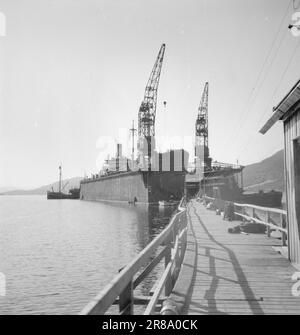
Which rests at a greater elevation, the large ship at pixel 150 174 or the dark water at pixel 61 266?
the large ship at pixel 150 174

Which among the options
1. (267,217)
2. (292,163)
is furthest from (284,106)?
(267,217)

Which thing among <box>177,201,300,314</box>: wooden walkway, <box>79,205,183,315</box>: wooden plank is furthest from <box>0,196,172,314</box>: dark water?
<box>79,205,183,315</box>: wooden plank

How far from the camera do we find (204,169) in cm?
8344

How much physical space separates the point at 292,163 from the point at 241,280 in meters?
3.28

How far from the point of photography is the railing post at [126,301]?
12.5ft

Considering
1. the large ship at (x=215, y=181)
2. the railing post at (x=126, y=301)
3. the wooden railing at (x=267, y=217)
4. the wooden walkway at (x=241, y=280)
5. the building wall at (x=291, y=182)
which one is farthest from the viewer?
the large ship at (x=215, y=181)

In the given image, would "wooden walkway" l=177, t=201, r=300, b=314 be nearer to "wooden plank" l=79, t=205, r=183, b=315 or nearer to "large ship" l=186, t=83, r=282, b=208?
"wooden plank" l=79, t=205, r=183, b=315

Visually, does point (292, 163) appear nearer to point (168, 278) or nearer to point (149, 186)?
point (168, 278)

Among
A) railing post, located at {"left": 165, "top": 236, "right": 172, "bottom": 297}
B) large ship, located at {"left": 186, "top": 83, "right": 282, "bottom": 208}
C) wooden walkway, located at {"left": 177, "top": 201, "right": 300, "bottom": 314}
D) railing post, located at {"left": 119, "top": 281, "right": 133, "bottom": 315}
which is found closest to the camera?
railing post, located at {"left": 119, "top": 281, "right": 133, "bottom": 315}

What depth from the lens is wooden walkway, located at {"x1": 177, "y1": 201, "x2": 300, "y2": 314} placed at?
5910 millimetres

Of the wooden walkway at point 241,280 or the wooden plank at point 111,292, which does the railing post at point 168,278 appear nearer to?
the wooden walkway at point 241,280

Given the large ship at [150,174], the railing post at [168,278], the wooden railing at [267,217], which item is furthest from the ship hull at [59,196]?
the railing post at [168,278]
